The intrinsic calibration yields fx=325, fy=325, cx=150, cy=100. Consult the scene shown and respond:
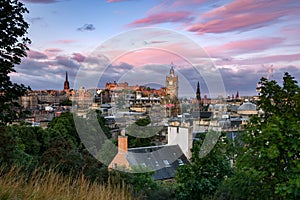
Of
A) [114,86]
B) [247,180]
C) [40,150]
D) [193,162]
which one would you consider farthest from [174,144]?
[247,180]

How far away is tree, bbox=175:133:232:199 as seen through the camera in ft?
24.9

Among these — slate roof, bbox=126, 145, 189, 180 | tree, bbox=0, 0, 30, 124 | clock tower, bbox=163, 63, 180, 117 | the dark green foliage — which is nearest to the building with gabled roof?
slate roof, bbox=126, 145, 189, 180

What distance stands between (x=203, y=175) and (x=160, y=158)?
1224 centimetres

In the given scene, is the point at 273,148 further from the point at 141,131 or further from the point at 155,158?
the point at 141,131

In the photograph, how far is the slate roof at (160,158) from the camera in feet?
59.0

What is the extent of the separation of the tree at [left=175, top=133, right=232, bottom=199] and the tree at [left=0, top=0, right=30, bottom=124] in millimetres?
5193

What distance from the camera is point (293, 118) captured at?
13.6 feet

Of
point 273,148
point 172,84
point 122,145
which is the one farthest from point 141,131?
point 273,148

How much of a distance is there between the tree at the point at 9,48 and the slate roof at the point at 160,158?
28.7 feet

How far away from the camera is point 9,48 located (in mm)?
9148

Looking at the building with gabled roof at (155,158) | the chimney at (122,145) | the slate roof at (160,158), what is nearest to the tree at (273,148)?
the building with gabled roof at (155,158)

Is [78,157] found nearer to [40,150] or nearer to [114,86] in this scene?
[114,86]

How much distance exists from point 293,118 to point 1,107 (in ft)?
24.9

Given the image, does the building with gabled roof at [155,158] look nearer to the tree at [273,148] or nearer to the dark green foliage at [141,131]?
the dark green foliage at [141,131]
